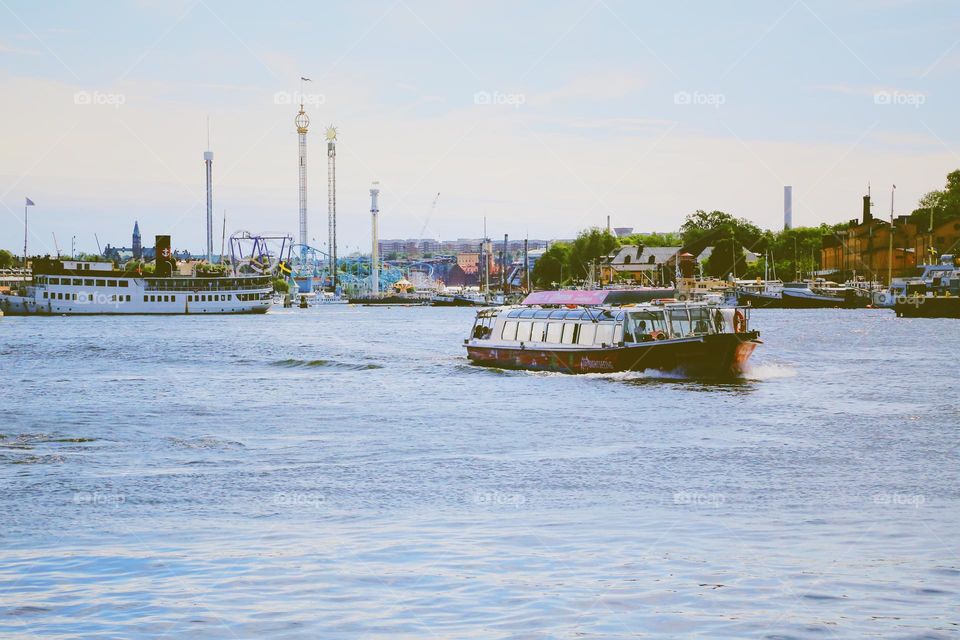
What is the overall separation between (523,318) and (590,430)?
27.2 metres

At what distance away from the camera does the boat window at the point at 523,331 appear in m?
62.0

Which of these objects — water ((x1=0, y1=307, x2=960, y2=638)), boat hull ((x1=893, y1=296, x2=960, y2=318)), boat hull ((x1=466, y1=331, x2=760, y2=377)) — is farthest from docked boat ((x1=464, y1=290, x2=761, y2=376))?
boat hull ((x1=893, y1=296, x2=960, y2=318))

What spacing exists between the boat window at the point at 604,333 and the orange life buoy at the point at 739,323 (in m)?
5.99

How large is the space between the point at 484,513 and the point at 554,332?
38470 mm

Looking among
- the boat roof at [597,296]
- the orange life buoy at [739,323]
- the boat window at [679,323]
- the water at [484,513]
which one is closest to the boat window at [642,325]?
the boat window at [679,323]

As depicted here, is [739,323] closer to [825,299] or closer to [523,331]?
[523,331]

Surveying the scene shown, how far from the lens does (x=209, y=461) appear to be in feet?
96.5

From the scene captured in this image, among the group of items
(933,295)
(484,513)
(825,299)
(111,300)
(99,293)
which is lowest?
(484,513)

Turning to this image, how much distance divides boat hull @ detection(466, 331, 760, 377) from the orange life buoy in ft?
5.27

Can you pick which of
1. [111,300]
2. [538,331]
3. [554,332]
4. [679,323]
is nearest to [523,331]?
[538,331]

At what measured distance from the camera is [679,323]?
5672 centimetres

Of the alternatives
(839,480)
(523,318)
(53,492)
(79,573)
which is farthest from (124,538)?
(523,318)

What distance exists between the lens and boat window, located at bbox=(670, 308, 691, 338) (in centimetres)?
5606

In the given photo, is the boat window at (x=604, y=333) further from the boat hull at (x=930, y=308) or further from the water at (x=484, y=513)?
the boat hull at (x=930, y=308)
